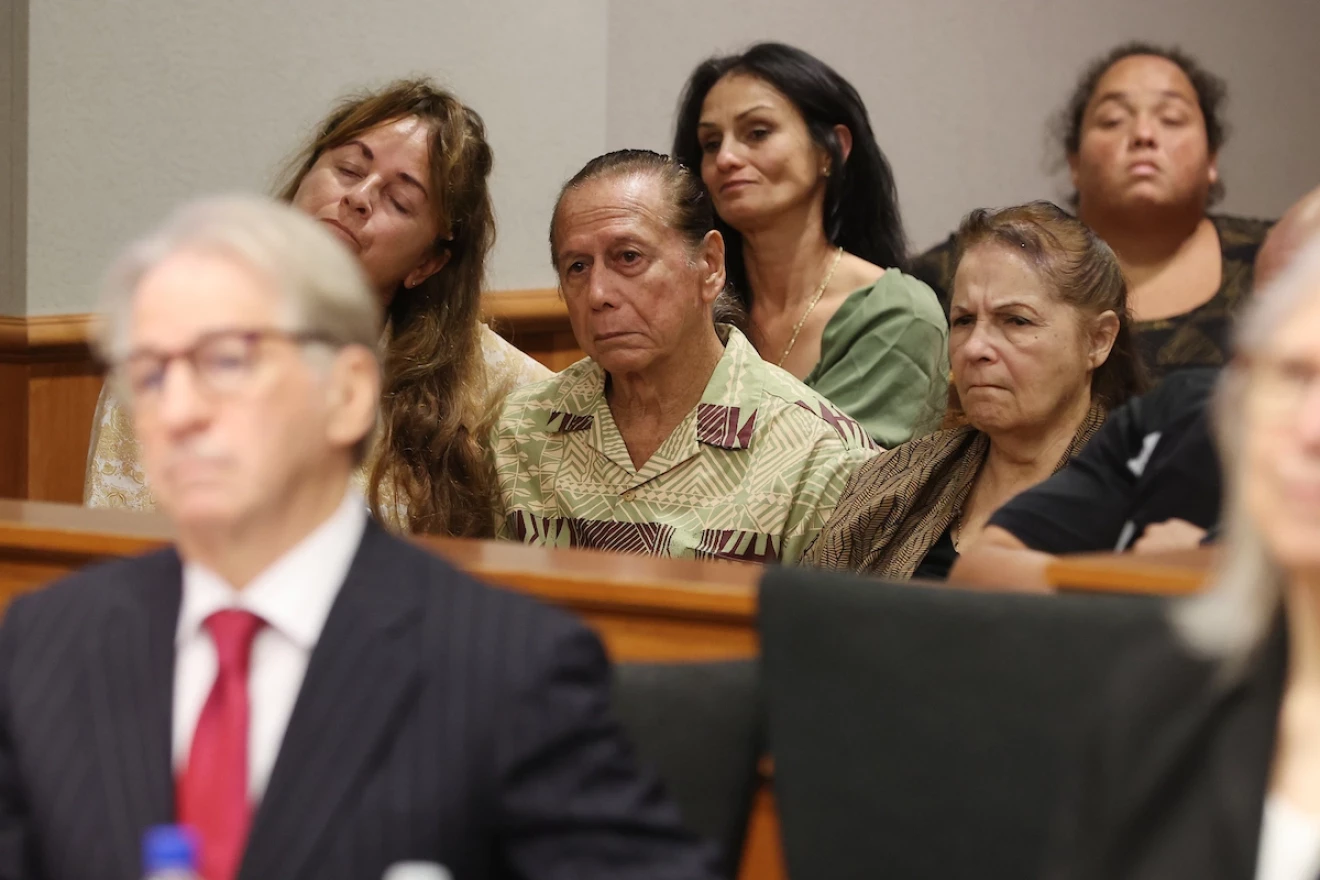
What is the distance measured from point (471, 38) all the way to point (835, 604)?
2.54m

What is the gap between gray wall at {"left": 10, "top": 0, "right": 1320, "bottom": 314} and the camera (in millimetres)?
3371

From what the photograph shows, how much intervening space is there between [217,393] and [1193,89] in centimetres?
284

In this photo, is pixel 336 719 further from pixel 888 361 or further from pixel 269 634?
pixel 888 361

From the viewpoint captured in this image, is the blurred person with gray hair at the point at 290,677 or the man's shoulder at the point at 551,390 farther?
the man's shoulder at the point at 551,390

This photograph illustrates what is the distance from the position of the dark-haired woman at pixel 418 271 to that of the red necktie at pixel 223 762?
4.47 ft

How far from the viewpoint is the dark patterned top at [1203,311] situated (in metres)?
3.17

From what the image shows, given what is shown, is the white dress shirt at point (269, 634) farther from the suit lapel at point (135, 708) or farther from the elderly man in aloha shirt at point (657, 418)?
the elderly man in aloha shirt at point (657, 418)

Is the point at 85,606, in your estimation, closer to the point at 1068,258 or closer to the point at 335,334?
the point at 335,334

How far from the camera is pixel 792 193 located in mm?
3229

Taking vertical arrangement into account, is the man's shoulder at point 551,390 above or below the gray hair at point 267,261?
above

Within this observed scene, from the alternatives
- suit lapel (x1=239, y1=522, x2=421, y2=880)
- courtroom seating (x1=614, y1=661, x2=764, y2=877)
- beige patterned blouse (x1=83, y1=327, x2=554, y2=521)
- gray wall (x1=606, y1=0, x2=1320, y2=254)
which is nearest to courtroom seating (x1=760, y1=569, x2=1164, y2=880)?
courtroom seating (x1=614, y1=661, x2=764, y2=877)

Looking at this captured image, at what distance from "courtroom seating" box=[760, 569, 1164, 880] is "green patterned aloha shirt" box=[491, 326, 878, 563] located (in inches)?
42.2

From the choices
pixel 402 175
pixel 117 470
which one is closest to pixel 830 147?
pixel 402 175

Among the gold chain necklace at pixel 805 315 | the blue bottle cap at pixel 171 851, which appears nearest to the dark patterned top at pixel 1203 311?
the gold chain necklace at pixel 805 315
